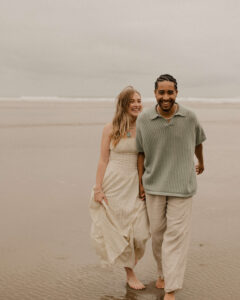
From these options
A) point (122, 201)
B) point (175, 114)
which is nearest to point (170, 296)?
point (122, 201)

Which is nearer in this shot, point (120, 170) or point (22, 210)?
point (120, 170)

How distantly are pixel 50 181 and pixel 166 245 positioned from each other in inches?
183

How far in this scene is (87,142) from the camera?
13.5 m

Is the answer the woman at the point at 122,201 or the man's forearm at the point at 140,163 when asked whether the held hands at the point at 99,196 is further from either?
the man's forearm at the point at 140,163

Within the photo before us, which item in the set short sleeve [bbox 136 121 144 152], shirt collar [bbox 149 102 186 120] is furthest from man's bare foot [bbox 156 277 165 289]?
shirt collar [bbox 149 102 186 120]

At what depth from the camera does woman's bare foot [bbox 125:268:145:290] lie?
13.4ft

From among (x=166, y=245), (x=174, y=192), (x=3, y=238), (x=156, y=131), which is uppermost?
(x=156, y=131)

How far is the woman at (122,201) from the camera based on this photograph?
407 centimetres

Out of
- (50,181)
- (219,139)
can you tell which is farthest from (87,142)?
(50,181)

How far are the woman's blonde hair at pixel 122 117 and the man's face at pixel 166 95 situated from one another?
0.52 meters

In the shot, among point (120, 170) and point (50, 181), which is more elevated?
point (120, 170)

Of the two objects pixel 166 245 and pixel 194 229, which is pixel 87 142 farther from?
pixel 166 245

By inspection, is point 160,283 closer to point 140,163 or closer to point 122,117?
point 140,163

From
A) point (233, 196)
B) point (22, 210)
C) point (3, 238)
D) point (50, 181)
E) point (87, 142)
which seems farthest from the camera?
point (87, 142)
